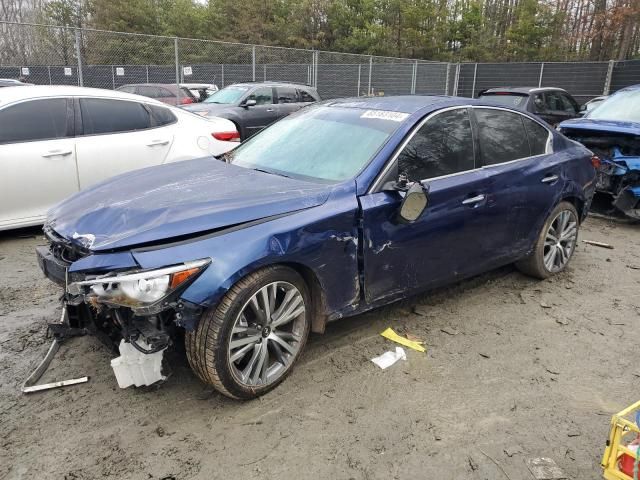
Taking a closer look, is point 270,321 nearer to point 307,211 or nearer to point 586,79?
point 307,211

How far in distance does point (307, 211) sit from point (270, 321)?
66 cm

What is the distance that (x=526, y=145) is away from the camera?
4492 millimetres

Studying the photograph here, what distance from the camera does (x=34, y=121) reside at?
5.40m

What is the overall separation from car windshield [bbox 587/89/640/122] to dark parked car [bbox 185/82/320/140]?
235 inches

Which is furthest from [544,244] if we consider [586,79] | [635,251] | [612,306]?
[586,79]

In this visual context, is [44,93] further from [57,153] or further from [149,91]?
[149,91]

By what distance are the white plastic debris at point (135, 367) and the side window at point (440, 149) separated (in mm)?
1929

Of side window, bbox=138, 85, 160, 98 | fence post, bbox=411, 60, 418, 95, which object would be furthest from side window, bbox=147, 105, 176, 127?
fence post, bbox=411, 60, 418, 95

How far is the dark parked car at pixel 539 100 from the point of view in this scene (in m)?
10.9

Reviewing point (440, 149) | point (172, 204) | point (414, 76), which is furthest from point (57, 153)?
point (414, 76)

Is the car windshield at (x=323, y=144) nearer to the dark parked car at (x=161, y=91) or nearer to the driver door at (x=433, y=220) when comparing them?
the driver door at (x=433, y=220)

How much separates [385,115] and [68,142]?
11.8 feet

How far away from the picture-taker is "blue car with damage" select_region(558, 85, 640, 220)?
6.58 m

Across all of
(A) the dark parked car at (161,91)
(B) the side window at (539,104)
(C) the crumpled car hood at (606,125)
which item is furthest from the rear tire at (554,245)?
(A) the dark parked car at (161,91)
